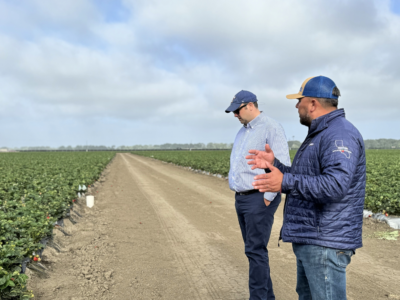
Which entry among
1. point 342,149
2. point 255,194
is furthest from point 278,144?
point 342,149

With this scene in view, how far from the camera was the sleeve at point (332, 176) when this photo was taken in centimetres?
A: 190

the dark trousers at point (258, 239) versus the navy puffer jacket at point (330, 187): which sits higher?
the navy puffer jacket at point (330, 187)

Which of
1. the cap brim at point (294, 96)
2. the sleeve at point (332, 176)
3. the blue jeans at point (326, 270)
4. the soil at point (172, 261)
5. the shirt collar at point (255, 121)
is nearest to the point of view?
the sleeve at point (332, 176)

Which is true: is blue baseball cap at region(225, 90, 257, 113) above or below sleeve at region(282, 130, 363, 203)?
above

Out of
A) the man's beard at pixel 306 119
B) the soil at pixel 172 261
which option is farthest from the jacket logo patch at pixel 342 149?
the soil at pixel 172 261

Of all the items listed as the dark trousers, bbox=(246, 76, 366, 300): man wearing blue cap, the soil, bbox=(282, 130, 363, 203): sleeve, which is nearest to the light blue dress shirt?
the dark trousers

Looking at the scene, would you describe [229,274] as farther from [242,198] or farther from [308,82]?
[308,82]

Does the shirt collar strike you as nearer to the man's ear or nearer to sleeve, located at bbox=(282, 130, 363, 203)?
the man's ear

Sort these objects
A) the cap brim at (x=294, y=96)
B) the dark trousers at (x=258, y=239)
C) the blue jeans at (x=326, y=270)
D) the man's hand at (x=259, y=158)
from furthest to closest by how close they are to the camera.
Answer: the dark trousers at (x=258, y=239) → the cap brim at (x=294, y=96) → the man's hand at (x=259, y=158) → the blue jeans at (x=326, y=270)

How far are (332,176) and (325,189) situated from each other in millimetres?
93

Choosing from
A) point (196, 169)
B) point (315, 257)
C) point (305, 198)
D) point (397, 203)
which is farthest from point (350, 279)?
point (196, 169)

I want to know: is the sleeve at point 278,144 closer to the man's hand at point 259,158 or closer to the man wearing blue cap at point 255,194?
Result: the man wearing blue cap at point 255,194

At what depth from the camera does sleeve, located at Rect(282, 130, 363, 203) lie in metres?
1.90

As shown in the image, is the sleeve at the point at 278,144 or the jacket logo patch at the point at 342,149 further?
the sleeve at the point at 278,144
